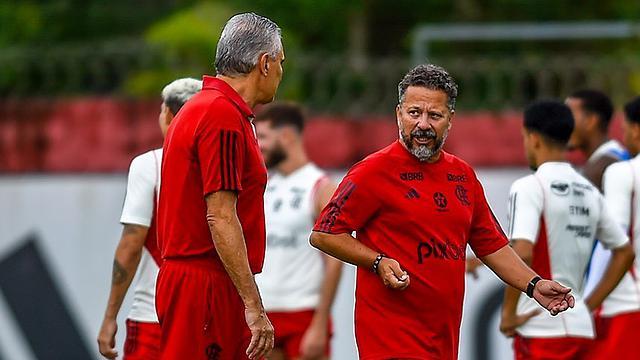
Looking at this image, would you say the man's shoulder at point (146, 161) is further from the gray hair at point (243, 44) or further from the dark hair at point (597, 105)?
the dark hair at point (597, 105)

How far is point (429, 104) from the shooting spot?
255 inches

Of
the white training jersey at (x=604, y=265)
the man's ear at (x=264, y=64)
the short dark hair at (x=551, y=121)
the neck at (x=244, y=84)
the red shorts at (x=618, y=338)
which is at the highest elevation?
the man's ear at (x=264, y=64)

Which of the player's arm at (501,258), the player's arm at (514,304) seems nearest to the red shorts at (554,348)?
the player's arm at (514,304)

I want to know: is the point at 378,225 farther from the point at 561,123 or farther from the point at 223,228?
the point at 561,123

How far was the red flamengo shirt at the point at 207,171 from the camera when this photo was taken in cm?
594

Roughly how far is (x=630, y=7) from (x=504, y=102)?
9.86 ft

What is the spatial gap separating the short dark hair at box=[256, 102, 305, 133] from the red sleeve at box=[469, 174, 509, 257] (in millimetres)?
3097

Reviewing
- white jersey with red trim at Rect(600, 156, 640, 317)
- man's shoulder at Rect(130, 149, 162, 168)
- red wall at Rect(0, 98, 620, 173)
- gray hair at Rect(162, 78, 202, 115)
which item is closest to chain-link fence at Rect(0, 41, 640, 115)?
red wall at Rect(0, 98, 620, 173)

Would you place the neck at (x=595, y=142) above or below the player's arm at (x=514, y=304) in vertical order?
above

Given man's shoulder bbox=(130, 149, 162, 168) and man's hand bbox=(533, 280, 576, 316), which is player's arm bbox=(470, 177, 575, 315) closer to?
man's hand bbox=(533, 280, 576, 316)

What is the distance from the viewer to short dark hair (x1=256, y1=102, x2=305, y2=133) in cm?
971

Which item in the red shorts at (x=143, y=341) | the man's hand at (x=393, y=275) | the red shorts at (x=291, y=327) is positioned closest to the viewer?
the man's hand at (x=393, y=275)

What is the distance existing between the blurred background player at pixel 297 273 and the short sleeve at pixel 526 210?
1983 millimetres

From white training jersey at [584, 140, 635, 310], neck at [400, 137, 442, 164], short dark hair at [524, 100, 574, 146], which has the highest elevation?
short dark hair at [524, 100, 574, 146]
